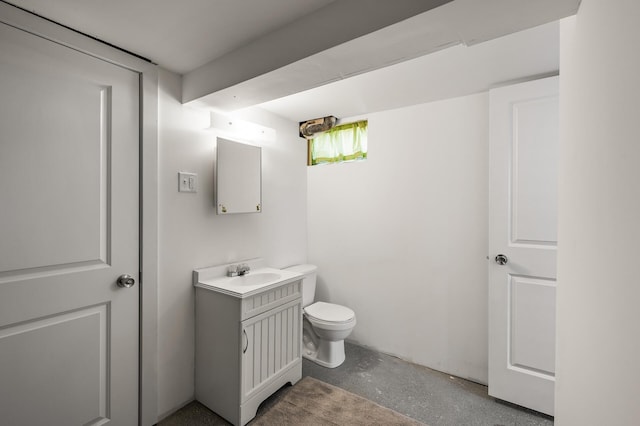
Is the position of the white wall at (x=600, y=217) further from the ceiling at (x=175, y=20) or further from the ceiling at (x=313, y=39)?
the ceiling at (x=175, y=20)

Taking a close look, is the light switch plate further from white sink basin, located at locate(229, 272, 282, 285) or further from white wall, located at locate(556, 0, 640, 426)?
white wall, located at locate(556, 0, 640, 426)

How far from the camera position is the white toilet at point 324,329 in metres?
2.33

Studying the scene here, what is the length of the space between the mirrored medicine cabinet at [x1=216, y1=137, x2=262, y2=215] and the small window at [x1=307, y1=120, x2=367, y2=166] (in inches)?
34.4

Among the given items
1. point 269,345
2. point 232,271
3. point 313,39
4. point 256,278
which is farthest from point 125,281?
point 313,39

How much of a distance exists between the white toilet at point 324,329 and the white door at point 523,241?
3.57 ft

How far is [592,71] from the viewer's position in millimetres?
820

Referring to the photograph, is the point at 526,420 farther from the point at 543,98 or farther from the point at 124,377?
the point at 124,377

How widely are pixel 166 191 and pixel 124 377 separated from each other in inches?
43.8

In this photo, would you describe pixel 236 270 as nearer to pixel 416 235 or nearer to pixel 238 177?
pixel 238 177

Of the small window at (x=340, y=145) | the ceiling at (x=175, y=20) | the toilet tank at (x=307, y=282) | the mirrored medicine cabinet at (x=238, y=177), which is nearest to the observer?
the ceiling at (x=175, y=20)

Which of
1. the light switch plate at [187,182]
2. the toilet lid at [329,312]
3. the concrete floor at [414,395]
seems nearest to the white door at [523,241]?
the concrete floor at [414,395]

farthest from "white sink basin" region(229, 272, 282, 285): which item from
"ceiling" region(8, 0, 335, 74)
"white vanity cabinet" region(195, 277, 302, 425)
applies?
"ceiling" region(8, 0, 335, 74)

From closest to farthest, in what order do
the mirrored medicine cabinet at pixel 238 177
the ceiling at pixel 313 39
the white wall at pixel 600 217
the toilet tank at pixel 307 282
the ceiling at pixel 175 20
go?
the white wall at pixel 600 217 → the ceiling at pixel 313 39 → the ceiling at pixel 175 20 → the mirrored medicine cabinet at pixel 238 177 → the toilet tank at pixel 307 282

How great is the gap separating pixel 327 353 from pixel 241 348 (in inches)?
38.4
